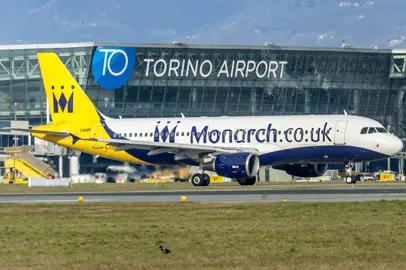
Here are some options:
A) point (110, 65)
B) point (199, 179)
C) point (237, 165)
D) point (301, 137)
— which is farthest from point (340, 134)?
point (110, 65)

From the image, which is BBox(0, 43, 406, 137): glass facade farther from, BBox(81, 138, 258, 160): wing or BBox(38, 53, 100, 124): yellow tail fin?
BBox(81, 138, 258, 160): wing

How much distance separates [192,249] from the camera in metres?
26.9

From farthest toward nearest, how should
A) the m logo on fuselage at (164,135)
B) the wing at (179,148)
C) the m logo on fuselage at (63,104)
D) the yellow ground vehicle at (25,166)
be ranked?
the yellow ground vehicle at (25,166), the m logo on fuselage at (63,104), the m logo on fuselage at (164,135), the wing at (179,148)

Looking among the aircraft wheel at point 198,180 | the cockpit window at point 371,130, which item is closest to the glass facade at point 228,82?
the aircraft wheel at point 198,180

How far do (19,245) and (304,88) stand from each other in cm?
9620

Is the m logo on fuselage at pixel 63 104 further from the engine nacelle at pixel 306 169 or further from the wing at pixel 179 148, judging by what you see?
the engine nacelle at pixel 306 169

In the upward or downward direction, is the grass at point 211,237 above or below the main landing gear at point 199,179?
below

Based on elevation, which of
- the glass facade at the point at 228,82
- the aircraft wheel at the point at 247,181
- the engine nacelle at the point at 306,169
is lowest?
the aircraft wheel at the point at 247,181

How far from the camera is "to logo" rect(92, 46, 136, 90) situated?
114 meters

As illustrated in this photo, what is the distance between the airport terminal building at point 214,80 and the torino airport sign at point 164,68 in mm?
111

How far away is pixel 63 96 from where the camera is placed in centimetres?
7619

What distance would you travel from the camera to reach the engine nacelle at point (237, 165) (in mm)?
64062

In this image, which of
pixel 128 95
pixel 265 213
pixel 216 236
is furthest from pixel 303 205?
pixel 128 95

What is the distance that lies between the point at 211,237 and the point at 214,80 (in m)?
90.4
